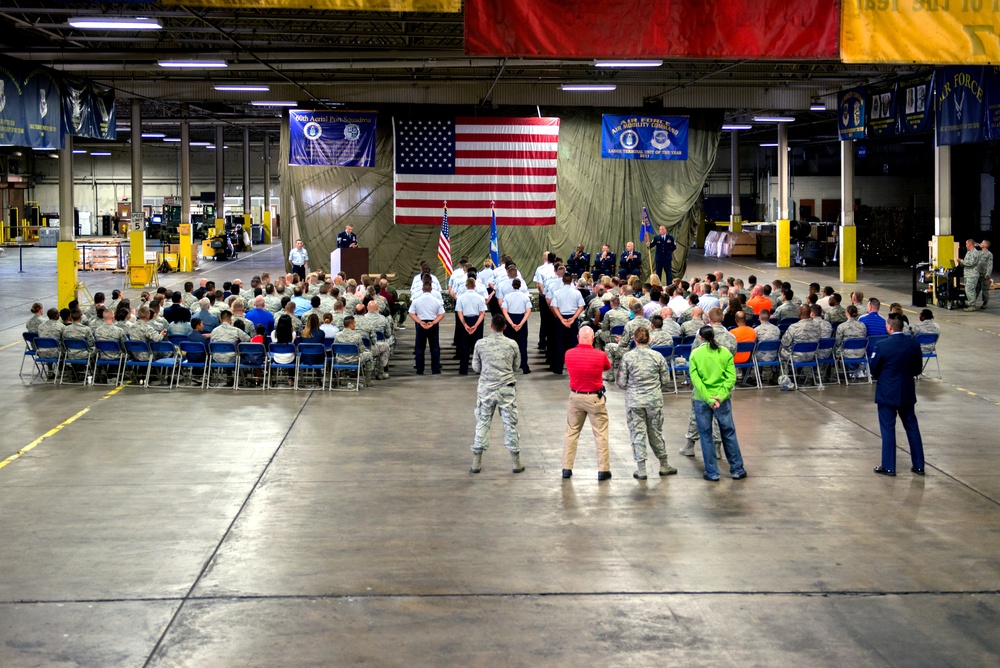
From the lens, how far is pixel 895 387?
11398 millimetres

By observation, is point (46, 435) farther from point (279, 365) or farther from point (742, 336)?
point (742, 336)

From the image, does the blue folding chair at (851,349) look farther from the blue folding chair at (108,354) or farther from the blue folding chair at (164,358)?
the blue folding chair at (108,354)

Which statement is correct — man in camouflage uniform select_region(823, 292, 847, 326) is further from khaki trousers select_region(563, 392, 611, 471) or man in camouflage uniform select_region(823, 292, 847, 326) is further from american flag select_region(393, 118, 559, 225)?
american flag select_region(393, 118, 559, 225)

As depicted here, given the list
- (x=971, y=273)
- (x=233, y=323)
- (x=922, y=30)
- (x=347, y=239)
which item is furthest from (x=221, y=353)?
(x=971, y=273)

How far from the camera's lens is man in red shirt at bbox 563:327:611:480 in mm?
11242

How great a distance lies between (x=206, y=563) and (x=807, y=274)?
31.8 metres

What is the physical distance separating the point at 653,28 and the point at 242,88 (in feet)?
57.8

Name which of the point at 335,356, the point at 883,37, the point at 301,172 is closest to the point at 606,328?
the point at 335,356

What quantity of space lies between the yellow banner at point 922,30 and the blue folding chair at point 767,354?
415 cm

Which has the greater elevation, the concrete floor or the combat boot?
the combat boot

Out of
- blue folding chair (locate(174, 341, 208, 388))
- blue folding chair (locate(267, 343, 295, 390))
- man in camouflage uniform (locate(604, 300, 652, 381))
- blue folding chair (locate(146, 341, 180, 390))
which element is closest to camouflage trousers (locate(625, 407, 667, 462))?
man in camouflage uniform (locate(604, 300, 652, 381))

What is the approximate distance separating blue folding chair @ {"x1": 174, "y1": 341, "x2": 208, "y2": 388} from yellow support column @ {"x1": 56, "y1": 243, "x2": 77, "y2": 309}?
10929 mm

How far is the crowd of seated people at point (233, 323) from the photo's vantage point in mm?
16781

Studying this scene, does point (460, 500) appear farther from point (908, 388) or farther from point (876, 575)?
point (908, 388)
